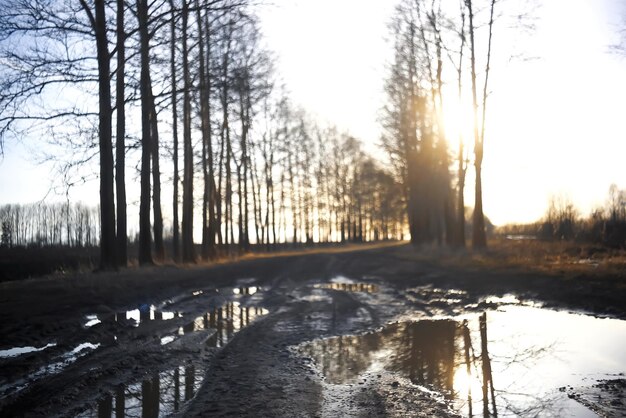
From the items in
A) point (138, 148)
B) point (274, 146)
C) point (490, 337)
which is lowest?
point (490, 337)

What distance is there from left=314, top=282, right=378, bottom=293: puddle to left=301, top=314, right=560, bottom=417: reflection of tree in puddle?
564 centimetres

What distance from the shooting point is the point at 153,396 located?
5230 millimetres

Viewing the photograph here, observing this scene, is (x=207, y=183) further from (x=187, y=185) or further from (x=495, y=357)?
(x=495, y=357)

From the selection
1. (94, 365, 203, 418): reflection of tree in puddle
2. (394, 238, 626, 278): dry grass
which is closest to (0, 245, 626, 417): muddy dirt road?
(94, 365, 203, 418): reflection of tree in puddle

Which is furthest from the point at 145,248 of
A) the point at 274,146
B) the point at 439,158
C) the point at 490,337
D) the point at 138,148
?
A: the point at 274,146

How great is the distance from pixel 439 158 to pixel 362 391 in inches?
1156

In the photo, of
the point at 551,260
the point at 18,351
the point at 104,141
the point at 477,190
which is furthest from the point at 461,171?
the point at 18,351

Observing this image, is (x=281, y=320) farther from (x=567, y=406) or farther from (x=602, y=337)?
(x=567, y=406)

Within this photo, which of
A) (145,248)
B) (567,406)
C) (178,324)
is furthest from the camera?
(145,248)

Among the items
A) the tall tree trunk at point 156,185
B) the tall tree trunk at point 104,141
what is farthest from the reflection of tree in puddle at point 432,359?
the tall tree trunk at point 156,185

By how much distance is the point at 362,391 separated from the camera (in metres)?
5.38

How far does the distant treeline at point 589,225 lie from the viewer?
2195cm

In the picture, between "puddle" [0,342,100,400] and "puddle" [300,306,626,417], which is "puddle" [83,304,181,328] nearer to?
"puddle" [0,342,100,400]

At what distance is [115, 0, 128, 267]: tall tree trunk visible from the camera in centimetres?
1783
